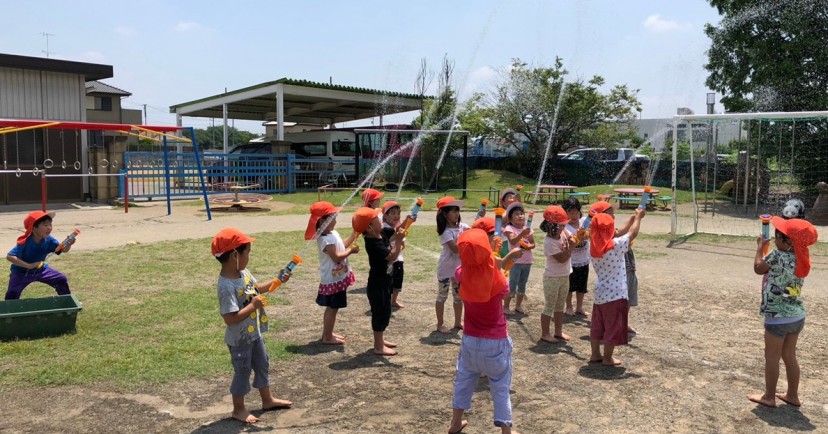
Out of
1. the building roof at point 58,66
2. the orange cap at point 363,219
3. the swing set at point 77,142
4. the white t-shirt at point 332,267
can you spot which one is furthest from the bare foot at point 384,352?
the building roof at point 58,66

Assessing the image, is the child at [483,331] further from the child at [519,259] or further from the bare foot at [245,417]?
the child at [519,259]

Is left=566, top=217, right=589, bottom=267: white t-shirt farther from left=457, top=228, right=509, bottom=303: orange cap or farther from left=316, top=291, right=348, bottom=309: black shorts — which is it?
left=457, top=228, right=509, bottom=303: orange cap

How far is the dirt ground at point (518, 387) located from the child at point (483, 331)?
41cm

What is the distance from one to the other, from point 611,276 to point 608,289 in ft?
0.38

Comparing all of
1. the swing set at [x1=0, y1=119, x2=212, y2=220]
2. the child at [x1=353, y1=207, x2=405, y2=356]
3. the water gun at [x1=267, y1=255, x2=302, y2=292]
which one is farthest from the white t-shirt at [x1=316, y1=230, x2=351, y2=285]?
the swing set at [x1=0, y1=119, x2=212, y2=220]

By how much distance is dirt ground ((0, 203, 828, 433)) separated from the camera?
438cm

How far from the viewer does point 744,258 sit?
11.6 meters

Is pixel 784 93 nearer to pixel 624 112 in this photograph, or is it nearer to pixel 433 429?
pixel 624 112

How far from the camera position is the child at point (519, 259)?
20.9 feet

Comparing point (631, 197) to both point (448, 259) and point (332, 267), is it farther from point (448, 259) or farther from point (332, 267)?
point (332, 267)

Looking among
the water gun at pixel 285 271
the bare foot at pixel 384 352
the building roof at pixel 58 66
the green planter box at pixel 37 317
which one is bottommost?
the bare foot at pixel 384 352

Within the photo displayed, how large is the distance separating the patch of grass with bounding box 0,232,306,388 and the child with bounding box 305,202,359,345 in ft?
1.93

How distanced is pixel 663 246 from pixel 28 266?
11206 millimetres

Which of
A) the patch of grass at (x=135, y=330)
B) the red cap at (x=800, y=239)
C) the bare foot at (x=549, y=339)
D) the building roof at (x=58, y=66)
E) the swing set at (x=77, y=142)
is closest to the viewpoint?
the red cap at (x=800, y=239)
